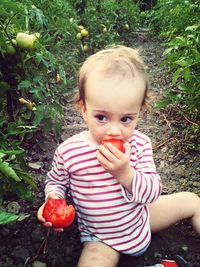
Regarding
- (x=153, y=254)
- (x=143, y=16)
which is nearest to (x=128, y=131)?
(x=153, y=254)

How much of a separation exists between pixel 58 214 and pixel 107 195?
26cm

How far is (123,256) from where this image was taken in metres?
2.00

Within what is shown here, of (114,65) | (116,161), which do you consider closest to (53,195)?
(116,161)

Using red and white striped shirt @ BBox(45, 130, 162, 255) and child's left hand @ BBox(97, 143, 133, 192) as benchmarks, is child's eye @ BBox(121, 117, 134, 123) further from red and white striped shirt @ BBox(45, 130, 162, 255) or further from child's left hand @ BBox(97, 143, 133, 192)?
red and white striped shirt @ BBox(45, 130, 162, 255)

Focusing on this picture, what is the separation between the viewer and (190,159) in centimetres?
280

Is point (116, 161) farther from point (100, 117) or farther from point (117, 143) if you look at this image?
point (100, 117)

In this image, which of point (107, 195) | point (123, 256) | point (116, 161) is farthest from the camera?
point (123, 256)

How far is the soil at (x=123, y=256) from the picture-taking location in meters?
1.95

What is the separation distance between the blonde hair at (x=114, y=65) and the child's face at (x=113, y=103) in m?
0.03

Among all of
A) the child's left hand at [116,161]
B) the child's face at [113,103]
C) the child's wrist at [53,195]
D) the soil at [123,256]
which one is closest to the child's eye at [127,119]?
the child's face at [113,103]

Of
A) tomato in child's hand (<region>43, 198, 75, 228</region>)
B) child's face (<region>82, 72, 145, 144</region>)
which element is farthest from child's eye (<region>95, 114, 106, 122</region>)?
tomato in child's hand (<region>43, 198, 75, 228</region>)

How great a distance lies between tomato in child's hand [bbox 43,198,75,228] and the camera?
1719mm

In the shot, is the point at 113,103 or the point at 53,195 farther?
the point at 53,195

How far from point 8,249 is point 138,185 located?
2.28 feet
